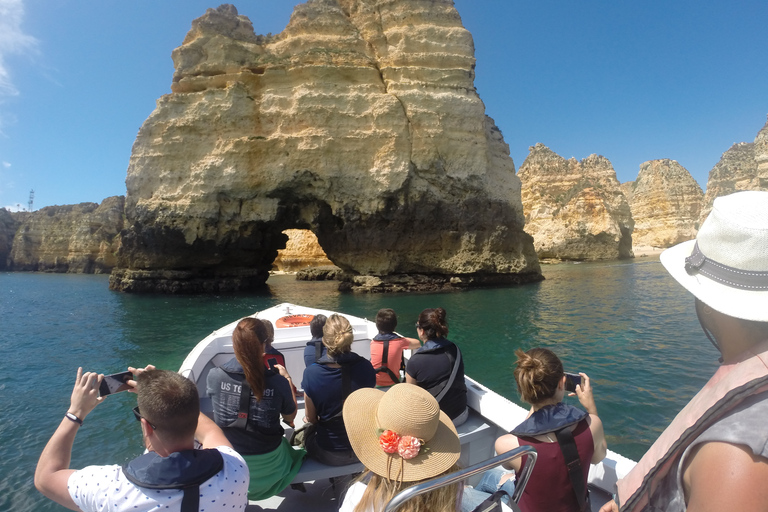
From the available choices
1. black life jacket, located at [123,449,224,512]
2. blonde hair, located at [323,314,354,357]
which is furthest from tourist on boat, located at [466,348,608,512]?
blonde hair, located at [323,314,354,357]

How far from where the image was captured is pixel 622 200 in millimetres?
53219

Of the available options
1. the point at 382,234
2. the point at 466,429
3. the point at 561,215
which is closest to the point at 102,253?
the point at 382,234

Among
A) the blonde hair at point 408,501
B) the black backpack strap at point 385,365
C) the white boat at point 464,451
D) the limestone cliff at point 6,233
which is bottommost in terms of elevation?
the white boat at point 464,451

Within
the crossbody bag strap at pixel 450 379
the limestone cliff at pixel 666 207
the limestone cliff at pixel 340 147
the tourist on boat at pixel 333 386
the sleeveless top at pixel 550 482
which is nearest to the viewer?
the sleeveless top at pixel 550 482

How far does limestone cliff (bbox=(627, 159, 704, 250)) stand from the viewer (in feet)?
218

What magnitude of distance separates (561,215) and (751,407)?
57.0 metres

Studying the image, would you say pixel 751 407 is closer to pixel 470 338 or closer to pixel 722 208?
pixel 722 208

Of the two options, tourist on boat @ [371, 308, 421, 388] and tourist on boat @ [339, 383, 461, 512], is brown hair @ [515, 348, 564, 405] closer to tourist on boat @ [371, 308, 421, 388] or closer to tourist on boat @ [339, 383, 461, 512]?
tourist on boat @ [339, 383, 461, 512]

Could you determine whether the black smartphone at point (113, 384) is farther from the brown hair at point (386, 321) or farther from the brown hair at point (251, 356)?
the brown hair at point (386, 321)

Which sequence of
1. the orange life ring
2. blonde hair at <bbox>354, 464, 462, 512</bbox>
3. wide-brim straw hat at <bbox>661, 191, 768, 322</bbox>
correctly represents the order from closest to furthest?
wide-brim straw hat at <bbox>661, 191, 768, 322</bbox>
blonde hair at <bbox>354, 464, 462, 512</bbox>
the orange life ring

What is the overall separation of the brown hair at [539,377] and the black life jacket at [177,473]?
164cm

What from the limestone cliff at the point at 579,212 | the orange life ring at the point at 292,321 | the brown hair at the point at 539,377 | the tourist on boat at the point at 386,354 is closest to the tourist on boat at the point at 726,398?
the brown hair at the point at 539,377

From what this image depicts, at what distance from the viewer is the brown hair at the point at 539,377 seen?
93.0 inches

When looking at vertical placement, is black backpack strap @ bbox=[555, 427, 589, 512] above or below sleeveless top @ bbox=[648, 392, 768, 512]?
below
